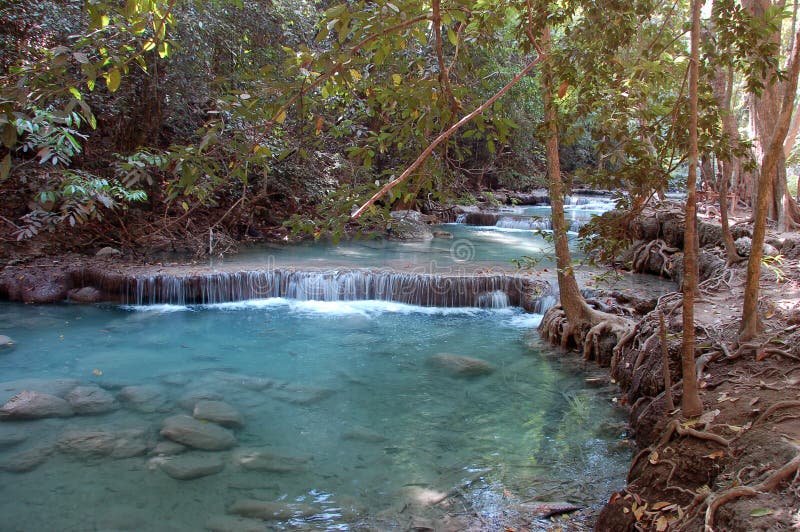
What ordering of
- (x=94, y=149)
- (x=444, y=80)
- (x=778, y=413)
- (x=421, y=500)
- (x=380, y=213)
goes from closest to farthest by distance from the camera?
(x=778, y=413)
(x=444, y=80)
(x=380, y=213)
(x=421, y=500)
(x=94, y=149)

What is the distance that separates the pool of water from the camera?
430 cm

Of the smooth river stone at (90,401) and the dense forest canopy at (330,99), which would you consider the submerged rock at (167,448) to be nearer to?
the smooth river stone at (90,401)

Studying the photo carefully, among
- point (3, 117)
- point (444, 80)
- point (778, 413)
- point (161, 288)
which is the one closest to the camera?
point (3, 117)

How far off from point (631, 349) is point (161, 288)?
778 cm

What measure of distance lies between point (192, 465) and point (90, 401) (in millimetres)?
1867

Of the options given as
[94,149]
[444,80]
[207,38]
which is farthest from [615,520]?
[94,149]

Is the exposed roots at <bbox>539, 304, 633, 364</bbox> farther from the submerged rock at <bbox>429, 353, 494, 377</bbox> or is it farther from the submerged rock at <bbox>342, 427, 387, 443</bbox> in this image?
the submerged rock at <bbox>342, 427, 387, 443</bbox>

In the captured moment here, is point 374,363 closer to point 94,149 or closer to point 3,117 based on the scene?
point 3,117

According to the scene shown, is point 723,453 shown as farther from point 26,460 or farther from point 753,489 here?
point 26,460

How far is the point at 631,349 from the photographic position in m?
6.35

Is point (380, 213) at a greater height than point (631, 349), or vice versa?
point (380, 213)

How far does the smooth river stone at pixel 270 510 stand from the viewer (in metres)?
4.14

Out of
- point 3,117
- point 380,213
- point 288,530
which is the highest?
point 3,117

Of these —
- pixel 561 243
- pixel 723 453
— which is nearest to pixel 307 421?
pixel 561 243
